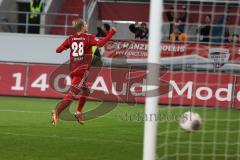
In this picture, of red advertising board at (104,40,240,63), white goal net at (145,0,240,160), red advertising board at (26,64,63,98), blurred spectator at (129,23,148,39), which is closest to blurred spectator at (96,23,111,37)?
blurred spectator at (129,23,148,39)

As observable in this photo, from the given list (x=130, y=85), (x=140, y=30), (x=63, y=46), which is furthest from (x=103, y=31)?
(x=63, y=46)

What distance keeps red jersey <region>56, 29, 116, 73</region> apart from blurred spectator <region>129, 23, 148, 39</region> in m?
8.91

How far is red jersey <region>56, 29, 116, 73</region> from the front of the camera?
12938mm

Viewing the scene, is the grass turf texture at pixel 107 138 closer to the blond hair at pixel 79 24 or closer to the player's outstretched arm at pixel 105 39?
the player's outstretched arm at pixel 105 39

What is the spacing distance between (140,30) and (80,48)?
368 inches

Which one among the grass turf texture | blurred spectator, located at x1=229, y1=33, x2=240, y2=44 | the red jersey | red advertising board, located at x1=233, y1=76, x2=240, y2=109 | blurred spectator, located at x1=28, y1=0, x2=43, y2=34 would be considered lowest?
the grass turf texture

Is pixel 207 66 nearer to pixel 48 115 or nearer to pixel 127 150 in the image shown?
pixel 48 115

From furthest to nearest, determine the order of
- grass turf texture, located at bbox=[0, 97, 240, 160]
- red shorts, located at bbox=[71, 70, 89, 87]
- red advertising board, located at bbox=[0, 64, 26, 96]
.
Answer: red advertising board, located at bbox=[0, 64, 26, 96], red shorts, located at bbox=[71, 70, 89, 87], grass turf texture, located at bbox=[0, 97, 240, 160]

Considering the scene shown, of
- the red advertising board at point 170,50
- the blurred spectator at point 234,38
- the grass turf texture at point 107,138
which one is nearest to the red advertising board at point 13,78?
→ the grass turf texture at point 107,138

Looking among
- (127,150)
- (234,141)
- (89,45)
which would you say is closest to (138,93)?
(89,45)

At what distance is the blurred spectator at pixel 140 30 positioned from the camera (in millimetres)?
22000

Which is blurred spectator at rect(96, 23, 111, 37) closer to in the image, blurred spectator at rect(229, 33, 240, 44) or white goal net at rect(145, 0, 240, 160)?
white goal net at rect(145, 0, 240, 160)

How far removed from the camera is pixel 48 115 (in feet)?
47.7

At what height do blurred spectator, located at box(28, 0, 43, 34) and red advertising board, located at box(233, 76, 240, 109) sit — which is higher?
blurred spectator, located at box(28, 0, 43, 34)
